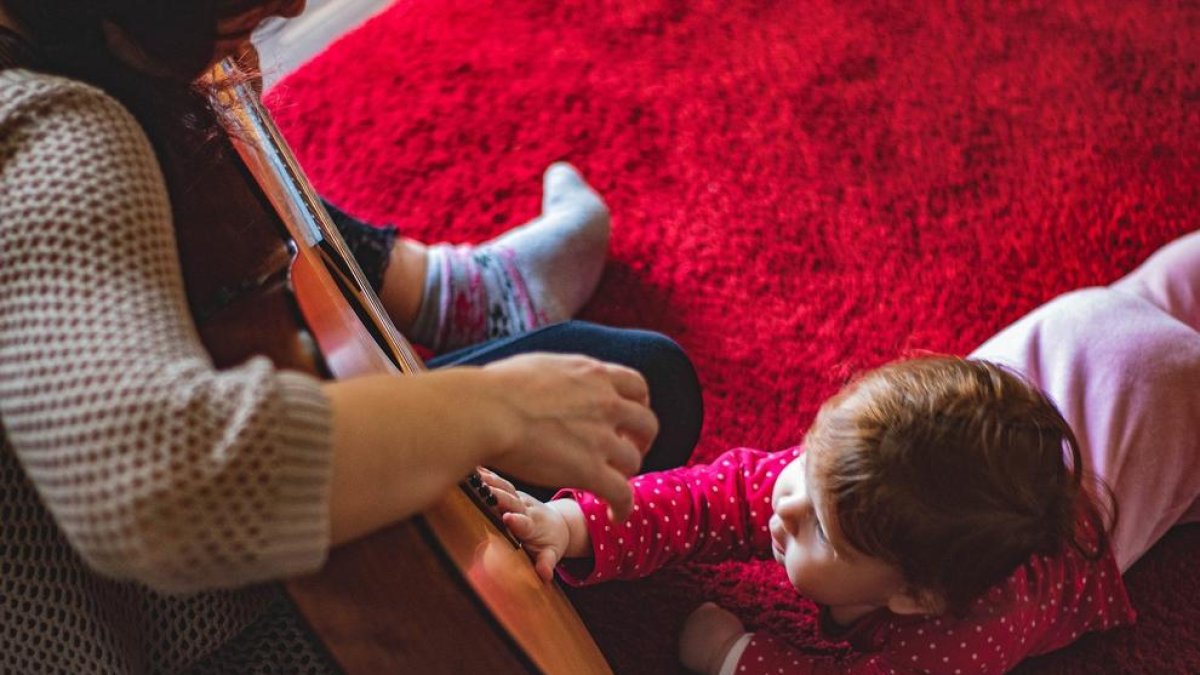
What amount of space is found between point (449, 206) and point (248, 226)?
0.77 metres

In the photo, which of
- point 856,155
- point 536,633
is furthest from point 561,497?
point 856,155

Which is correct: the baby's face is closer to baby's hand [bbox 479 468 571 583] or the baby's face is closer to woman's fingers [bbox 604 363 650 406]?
baby's hand [bbox 479 468 571 583]

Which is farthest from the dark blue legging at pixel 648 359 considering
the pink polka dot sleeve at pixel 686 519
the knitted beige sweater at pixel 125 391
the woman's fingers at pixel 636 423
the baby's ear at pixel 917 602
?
the knitted beige sweater at pixel 125 391

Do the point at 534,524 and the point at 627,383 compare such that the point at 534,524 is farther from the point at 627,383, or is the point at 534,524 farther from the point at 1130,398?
the point at 1130,398

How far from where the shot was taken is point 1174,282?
44.9 inches

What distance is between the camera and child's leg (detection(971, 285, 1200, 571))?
1.01 metres

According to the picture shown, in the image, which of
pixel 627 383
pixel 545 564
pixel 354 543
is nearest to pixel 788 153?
pixel 545 564

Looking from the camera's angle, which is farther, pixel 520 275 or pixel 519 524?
pixel 520 275

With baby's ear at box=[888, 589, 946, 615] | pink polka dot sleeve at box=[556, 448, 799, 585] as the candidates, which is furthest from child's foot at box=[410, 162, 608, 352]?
baby's ear at box=[888, 589, 946, 615]

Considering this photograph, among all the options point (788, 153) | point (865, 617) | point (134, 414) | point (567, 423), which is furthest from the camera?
point (788, 153)

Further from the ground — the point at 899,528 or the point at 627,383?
the point at 627,383

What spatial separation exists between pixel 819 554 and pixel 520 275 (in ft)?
1.59

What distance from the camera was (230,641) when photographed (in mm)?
646

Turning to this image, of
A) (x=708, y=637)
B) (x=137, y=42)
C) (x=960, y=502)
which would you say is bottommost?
(x=708, y=637)
